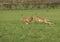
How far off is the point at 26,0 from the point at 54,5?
10.8 ft

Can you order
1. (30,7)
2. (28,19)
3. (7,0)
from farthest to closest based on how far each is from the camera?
(7,0) < (30,7) < (28,19)

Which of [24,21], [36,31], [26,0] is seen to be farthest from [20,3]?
[36,31]

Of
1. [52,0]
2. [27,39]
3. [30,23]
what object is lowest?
[52,0]

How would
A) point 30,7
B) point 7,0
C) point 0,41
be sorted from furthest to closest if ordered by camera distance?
1. point 7,0
2. point 30,7
3. point 0,41

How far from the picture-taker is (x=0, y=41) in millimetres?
7434

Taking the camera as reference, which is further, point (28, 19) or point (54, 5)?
point (54, 5)

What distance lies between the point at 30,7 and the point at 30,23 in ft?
37.3

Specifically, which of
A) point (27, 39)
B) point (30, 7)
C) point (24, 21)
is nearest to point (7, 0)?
point (30, 7)

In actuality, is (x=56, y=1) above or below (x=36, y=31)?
below

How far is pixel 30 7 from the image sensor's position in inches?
901

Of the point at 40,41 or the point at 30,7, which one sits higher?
the point at 40,41

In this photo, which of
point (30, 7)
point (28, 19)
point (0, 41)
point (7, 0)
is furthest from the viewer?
point (7, 0)

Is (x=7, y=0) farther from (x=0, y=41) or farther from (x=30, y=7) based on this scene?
(x=0, y=41)

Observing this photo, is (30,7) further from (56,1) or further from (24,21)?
(24,21)
